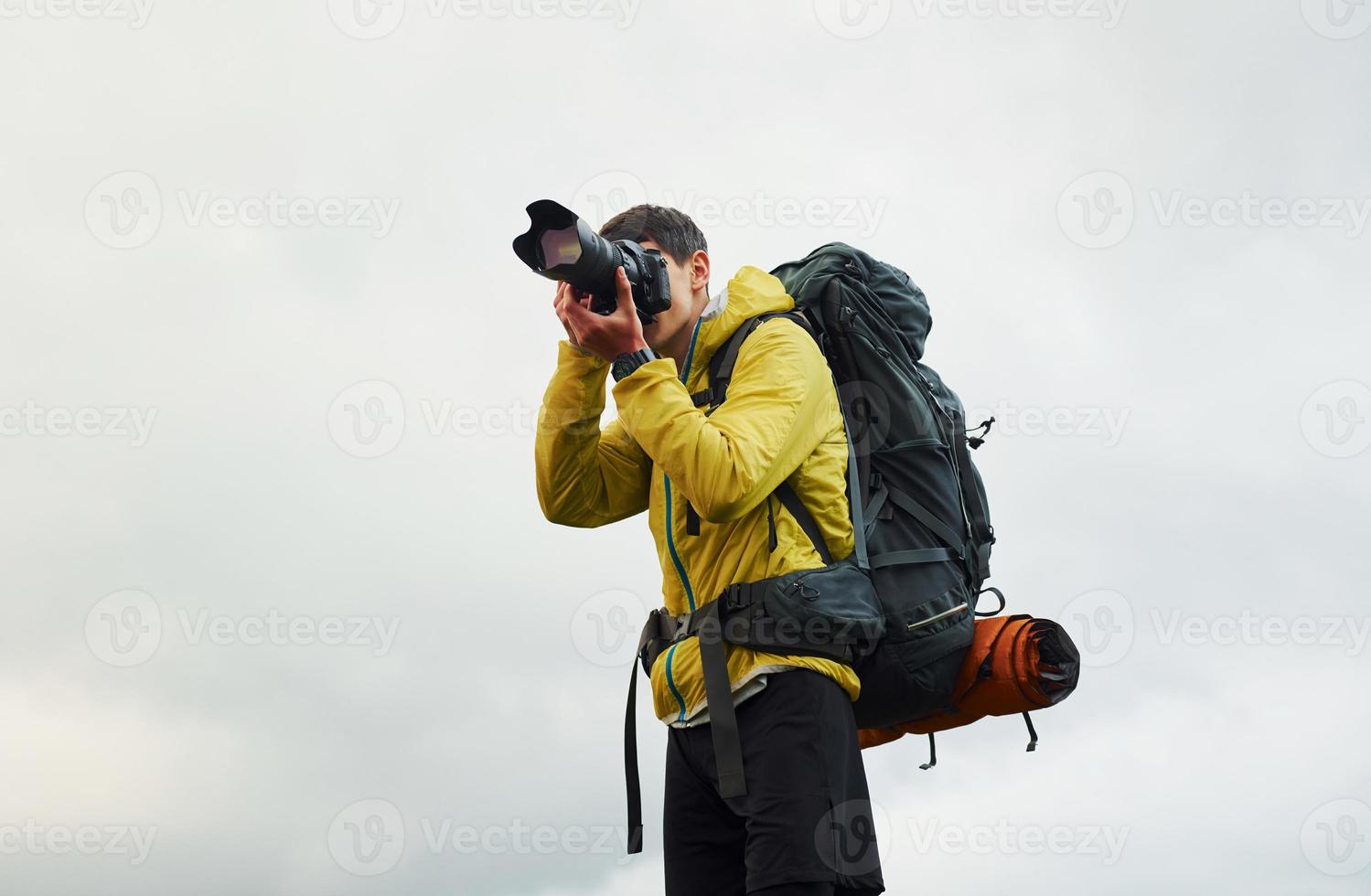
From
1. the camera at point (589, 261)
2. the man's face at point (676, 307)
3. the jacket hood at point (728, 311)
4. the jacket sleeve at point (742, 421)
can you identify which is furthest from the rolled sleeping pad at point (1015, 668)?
the camera at point (589, 261)

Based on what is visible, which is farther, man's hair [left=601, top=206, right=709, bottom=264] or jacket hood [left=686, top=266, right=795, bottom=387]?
man's hair [left=601, top=206, right=709, bottom=264]

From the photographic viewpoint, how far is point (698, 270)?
4.11m

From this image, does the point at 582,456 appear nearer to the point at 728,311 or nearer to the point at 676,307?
the point at 676,307

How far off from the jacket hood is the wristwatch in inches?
10.8

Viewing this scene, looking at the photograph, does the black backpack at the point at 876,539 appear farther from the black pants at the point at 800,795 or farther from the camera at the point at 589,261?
the camera at the point at 589,261

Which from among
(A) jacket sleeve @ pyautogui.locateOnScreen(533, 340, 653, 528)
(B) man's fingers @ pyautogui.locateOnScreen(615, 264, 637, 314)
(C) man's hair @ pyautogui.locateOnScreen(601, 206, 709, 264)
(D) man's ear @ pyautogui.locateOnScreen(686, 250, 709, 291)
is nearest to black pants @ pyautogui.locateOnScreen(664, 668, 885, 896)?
(A) jacket sleeve @ pyautogui.locateOnScreen(533, 340, 653, 528)

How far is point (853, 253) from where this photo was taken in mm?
4117

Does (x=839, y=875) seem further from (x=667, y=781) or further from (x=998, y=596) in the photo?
(x=998, y=596)

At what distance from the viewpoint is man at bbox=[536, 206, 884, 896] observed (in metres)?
3.28

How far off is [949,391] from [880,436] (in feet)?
1.87

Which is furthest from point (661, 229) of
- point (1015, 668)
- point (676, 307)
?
point (1015, 668)

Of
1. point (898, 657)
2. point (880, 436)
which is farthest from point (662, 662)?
point (880, 436)

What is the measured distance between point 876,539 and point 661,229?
1.27m

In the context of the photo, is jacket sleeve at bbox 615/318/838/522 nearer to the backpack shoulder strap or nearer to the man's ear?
the backpack shoulder strap
